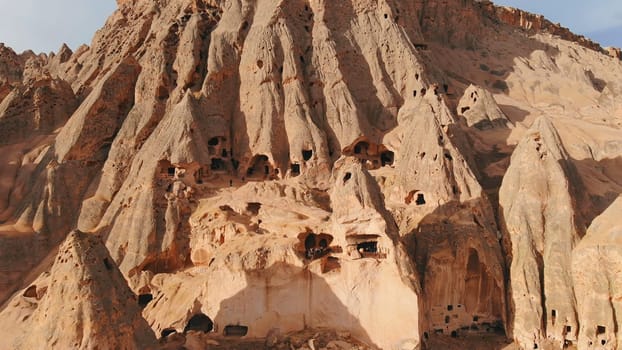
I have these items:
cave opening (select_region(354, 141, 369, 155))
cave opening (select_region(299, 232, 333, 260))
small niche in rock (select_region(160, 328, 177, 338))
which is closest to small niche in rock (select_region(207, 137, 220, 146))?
cave opening (select_region(354, 141, 369, 155))

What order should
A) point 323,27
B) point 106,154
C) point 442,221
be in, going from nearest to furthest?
point 442,221
point 106,154
point 323,27

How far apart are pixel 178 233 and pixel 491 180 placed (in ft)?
52.4

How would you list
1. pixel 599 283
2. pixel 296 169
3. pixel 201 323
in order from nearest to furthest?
pixel 599 283 → pixel 201 323 → pixel 296 169

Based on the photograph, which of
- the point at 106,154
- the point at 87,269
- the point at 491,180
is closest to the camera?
the point at 87,269

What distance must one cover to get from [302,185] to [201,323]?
926 cm

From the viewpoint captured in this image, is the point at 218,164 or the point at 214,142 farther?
the point at 214,142

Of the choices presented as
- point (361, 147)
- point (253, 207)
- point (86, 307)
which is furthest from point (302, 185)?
point (86, 307)

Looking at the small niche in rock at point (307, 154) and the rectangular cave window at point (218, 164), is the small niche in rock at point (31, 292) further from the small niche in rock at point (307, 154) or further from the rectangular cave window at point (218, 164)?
the small niche in rock at point (307, 154)

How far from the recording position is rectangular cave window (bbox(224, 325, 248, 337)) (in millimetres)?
24344

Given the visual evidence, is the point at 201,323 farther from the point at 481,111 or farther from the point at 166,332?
the point at 481,111

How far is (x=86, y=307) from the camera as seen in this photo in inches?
737

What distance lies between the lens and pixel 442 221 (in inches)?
1064

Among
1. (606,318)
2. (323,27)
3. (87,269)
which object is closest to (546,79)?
(323,27)

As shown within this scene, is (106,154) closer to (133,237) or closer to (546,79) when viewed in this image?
(133,237)
